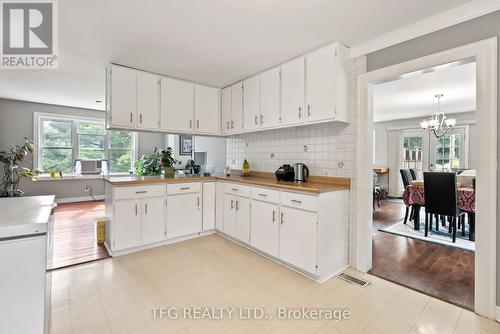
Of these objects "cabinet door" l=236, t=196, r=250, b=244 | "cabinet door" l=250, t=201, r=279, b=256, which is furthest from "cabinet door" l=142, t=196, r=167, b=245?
"cabinet door" l=250, t=201, r=279, b=256

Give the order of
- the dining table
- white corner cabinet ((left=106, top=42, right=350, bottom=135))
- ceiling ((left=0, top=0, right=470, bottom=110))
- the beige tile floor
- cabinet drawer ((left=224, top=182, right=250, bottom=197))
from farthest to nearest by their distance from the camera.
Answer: the dining table, cabinet drawer ((left=224, top=182, right=250, bottom=197)), white corner cabinet ((left=106, top=42, right=350, bottom=135)), ceiling ((left=0, top=0, right=470, bottom=110)), the beige tile floor

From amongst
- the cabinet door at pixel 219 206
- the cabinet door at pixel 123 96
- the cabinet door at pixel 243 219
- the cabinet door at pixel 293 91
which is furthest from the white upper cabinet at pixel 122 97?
the cabinet door at pixel 293 91

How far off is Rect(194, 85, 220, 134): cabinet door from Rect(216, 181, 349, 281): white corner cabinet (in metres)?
1.33

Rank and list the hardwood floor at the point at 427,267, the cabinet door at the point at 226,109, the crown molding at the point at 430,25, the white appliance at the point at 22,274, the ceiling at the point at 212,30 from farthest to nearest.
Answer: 1. the cabinet door at the point at 226,109
2. the hardwood floor at the point at 427,267
3. the ceiling at the point at 212,30
4. the crown molding at the point at 430,25
5. the white appliance at the point at 22,274

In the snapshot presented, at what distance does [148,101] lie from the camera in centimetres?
321

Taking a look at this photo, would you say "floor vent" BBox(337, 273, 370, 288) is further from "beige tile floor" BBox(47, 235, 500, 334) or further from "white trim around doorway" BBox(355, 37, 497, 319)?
"white trim around doorway" BBox(355, 37, 497, 319)

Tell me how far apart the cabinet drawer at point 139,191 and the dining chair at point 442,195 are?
12.7 feet

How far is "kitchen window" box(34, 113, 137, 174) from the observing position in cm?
555

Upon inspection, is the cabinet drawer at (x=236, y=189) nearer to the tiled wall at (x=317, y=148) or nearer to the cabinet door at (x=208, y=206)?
the cabinet door at (x=208, y=206)

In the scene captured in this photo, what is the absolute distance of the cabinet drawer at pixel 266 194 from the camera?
8.58 feet

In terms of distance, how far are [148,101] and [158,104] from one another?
0.14 meters

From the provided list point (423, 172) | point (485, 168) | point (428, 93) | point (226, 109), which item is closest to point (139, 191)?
point (226, 109)

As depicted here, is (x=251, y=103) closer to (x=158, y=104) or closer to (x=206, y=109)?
(x=206, y=109)

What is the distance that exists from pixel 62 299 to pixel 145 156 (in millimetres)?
4840
